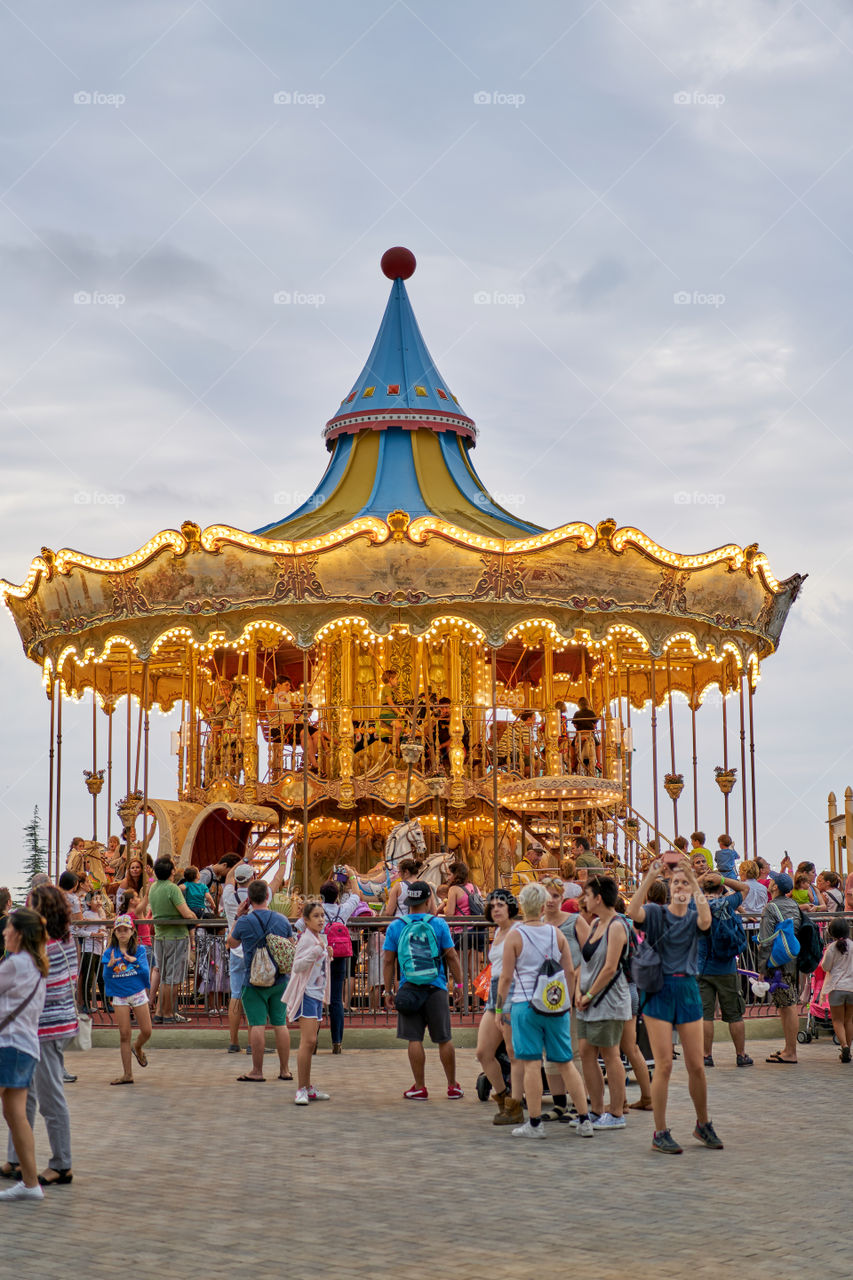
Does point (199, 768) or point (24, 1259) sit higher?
point (199, 768)

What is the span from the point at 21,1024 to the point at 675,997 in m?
3.82

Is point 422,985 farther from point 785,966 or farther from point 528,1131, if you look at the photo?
point 785,966

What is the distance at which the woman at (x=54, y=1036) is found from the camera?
862 cm

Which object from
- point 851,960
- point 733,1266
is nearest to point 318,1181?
point 733,1266

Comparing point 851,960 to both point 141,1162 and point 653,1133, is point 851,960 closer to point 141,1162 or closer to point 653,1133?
point 653,1133

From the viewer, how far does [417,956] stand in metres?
11.7

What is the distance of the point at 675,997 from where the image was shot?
31.0 feet

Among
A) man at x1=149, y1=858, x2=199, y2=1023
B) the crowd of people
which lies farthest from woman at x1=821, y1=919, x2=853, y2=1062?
man at x1=149, y1=858, x2=199, y2=1023

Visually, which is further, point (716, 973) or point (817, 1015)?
point (817, 1015)

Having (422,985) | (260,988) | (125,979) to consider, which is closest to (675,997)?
(422,985)

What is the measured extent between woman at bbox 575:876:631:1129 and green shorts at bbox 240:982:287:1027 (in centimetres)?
320

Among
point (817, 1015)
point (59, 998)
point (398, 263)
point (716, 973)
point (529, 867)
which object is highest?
point (398, 263)

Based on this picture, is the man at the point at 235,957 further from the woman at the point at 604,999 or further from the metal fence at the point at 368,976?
the woman at the point at 604,999

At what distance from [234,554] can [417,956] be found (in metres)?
12.1
